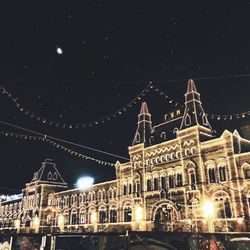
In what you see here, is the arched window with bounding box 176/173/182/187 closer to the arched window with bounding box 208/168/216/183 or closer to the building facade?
the building facade

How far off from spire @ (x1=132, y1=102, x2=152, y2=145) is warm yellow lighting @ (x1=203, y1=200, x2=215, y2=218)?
14156mm

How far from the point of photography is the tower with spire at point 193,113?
35.4 metres

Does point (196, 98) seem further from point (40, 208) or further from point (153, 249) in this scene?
point (40, 208)

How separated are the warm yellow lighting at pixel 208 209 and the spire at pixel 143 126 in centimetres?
1416

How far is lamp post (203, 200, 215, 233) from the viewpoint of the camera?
29.6 m

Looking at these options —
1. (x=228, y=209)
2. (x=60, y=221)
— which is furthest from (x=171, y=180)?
(x=60, y=221)

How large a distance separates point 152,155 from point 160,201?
21.4ft

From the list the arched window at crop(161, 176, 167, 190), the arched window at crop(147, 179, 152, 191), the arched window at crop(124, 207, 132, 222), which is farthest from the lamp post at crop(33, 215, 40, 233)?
the arched window at crop(161, 176, 167, 190)

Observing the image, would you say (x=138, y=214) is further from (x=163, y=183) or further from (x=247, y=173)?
(x=247, y=173)

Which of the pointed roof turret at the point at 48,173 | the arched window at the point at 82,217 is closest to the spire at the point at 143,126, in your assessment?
the arched window at the point at 82,217

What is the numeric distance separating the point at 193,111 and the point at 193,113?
1.15ft

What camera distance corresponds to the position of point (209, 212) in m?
30.0

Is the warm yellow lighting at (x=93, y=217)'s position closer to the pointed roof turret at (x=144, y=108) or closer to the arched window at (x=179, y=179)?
the arched window at (x=179, y=179)

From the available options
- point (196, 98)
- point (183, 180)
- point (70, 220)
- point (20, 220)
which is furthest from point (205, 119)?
point (20, 220)
